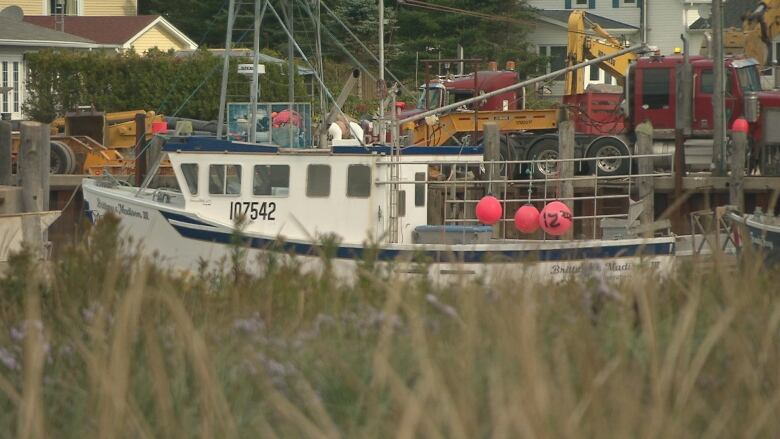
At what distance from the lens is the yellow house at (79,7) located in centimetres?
5500

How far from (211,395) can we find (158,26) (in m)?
47.9

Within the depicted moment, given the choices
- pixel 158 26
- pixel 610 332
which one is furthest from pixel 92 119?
pixel 610 332

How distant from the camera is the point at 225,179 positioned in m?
17.9

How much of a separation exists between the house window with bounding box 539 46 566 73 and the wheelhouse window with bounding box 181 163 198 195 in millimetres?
38235

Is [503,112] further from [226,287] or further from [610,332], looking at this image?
[610,332]

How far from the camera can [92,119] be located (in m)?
30.0

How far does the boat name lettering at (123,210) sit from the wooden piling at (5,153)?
12.2 feet

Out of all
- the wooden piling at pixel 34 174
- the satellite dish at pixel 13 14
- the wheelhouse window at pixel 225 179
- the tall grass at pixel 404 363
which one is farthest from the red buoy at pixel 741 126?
the satellite dish at pixel 13 14

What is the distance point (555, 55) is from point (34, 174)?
40538 mm

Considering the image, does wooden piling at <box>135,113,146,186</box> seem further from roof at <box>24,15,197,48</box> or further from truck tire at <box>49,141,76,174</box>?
roof at <box>24,15,197,48</box>

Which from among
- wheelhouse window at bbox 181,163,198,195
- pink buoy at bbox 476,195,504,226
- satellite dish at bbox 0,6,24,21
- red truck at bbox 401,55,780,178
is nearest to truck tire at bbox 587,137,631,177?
red truck at bbox 401,55,780,178

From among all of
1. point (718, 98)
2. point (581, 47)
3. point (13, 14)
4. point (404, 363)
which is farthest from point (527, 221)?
point (13, 14)

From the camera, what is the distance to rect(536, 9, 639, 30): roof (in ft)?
196

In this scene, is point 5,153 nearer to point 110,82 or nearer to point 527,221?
point 527,221
